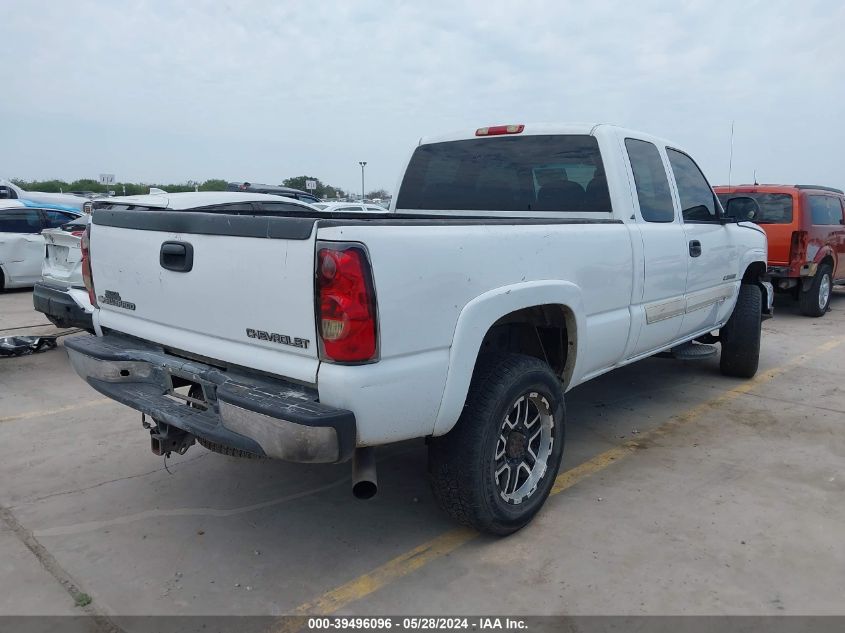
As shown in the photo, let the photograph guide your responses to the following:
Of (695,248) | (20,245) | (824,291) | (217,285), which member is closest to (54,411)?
(217,285)

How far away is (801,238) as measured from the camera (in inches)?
373

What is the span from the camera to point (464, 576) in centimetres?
300

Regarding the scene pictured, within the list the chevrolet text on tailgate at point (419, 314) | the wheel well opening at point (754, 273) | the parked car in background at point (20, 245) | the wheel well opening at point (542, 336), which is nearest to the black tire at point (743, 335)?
the wheel well opening at point (754, 273)

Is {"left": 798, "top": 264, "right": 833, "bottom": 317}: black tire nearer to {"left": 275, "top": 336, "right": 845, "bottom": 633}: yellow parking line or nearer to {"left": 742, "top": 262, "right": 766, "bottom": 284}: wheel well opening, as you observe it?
{"left": 742, "top": 262, "right": 766, "bottom": 284}: wheel well opening

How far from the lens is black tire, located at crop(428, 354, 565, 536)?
9.83 feet

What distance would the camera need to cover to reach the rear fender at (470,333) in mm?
2816

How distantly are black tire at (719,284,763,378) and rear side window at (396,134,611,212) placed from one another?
2545mm

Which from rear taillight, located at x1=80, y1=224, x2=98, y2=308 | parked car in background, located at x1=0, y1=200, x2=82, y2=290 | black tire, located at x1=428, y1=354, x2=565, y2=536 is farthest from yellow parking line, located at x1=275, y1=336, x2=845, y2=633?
parked car in background, located at x1=0, y1=200, x2=82, y2=290

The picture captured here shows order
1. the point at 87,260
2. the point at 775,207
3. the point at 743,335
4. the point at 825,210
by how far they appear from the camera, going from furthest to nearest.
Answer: the point at 825,210 < the point at 775,207 < the point at 743,335 < the point at 87,260

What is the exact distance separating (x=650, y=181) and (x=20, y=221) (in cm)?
1107

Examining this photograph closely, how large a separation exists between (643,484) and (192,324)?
2631mm

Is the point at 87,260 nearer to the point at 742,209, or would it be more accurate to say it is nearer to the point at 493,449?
the point at 493,449

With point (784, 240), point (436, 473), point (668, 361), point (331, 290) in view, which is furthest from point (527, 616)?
point (784, 240)

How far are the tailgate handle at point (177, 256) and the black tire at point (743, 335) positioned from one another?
4.76m
